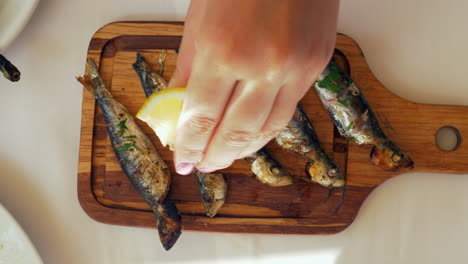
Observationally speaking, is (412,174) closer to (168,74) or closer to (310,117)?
(310,117)

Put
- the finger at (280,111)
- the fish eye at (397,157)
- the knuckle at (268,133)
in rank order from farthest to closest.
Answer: the fish eye at (397,157)
the knuckle at (268,133)
the finger at (280,111)

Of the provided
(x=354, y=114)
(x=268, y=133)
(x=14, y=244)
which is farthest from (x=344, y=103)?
(x=14, y=244)

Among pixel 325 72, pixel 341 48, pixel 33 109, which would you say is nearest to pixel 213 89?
pixel 325 72

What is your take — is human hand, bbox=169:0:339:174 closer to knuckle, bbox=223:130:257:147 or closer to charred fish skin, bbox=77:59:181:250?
knuckle, bbox=223:130:257:147

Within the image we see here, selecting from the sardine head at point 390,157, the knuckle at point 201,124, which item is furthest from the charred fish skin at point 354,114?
the knuckle at point 201,124

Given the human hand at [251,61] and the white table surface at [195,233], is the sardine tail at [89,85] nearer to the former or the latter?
the white table surface at [195,233]

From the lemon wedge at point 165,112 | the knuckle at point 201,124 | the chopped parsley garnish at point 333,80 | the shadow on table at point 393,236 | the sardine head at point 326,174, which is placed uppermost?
A: the knuckle at point 201,124

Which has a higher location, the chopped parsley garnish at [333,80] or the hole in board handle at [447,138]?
the chopped parsley garnish at [333,80]

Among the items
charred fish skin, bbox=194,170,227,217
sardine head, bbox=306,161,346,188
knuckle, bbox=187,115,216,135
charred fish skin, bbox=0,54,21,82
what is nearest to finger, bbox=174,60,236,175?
knuckle, bbox=187,115,216,135
